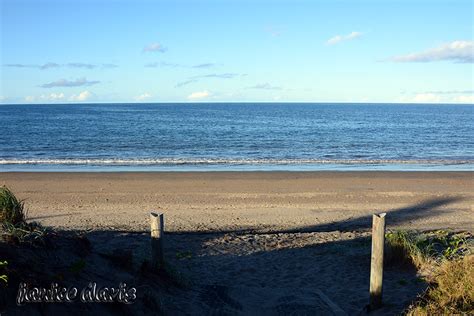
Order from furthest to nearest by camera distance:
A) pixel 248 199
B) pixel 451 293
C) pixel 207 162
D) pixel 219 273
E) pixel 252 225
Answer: pixel 207 162, pixel 248 199, pixel 252 225, pixel 219 273, pixel 451 293

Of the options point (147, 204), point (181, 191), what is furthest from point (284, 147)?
point (147, 204)

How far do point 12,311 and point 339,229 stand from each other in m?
8.36

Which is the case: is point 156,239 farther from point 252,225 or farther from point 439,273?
point 252,225

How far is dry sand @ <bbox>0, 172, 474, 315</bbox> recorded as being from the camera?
22.4 feet

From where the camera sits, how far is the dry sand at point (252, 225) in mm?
6820

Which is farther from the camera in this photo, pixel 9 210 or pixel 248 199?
pixel 248 199

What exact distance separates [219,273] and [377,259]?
9.08 feet

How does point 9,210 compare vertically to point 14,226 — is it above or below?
above

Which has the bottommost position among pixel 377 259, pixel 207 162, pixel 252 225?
pixel 252 225

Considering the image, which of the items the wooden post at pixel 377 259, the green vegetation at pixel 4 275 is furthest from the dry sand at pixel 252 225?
the green vegetation at pixel 4 275

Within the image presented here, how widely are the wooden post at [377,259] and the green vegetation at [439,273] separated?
514mm

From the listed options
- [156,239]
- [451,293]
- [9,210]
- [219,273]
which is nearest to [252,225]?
[219,273]

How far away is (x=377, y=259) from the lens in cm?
649

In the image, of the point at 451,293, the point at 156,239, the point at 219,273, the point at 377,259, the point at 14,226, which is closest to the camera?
the point at 451,293
